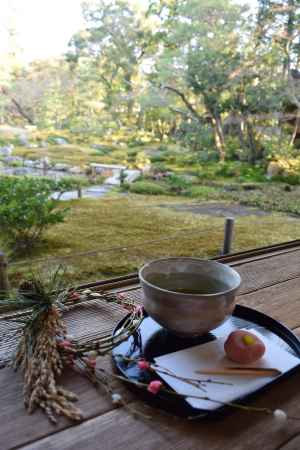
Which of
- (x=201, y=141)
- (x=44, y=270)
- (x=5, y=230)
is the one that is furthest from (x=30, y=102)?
(x=44, y=270)

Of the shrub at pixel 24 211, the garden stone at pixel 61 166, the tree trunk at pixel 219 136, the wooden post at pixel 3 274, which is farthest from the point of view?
the tree trunk at pixel 219 136

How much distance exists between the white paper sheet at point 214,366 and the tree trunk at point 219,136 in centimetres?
590

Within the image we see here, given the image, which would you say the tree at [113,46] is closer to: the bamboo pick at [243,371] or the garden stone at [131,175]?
the garden stone at [131,175]

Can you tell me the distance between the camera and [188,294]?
0.46m

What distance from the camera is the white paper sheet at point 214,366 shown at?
41 cm

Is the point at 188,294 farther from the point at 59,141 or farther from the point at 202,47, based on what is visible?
the point at 59,141

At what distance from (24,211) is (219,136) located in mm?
4903

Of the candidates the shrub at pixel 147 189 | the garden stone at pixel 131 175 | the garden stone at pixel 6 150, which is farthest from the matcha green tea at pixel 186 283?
the garden stone at pixel 6 150

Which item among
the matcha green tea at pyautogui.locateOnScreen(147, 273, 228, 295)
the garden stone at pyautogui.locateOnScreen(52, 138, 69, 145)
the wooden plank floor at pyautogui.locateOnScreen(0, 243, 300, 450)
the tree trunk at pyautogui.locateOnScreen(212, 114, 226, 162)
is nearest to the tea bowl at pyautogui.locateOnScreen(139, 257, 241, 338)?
the matcha green tea at pyautogui.locateOnScreen(147, 273, 228, 295)

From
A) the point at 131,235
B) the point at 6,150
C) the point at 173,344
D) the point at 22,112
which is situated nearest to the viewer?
the point at 173,344

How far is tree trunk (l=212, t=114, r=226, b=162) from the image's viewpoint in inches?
242

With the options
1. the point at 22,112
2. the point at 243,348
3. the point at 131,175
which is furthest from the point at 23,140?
the point at 243,348

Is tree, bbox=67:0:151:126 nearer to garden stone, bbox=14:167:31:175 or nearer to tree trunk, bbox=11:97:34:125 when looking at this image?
tree trunk, bbox=11:97:34:125

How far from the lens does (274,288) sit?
0.83 meters
